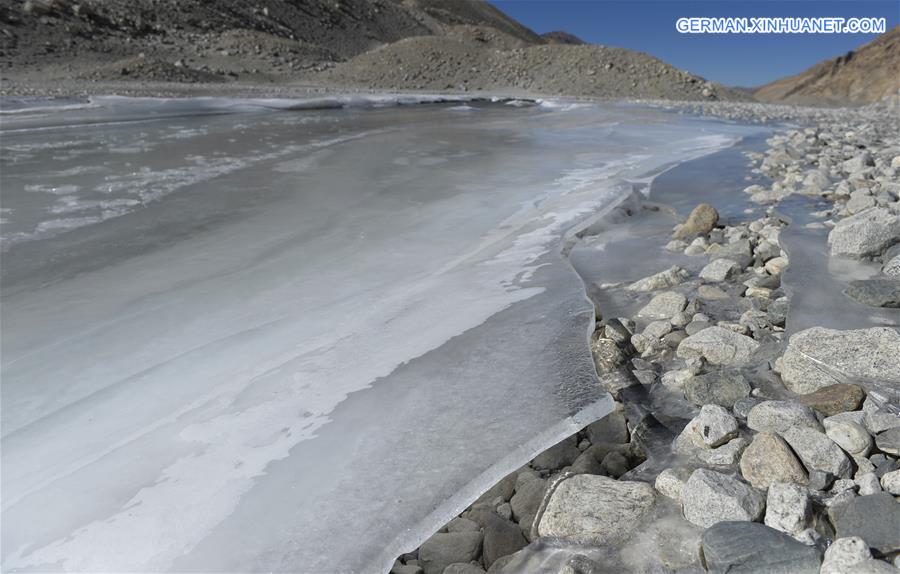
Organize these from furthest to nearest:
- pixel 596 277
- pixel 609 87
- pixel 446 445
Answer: pixel 609 87
pixel 596 277
pixel 446 445

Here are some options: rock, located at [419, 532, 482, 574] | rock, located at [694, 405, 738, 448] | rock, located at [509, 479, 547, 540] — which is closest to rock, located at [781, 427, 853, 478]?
rock, located at [694, 405, 738, 448]

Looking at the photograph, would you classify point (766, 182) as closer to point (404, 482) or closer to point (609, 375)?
point (609, 375)

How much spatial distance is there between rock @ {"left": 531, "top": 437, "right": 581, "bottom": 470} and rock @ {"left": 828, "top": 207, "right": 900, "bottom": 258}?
60.6 inches

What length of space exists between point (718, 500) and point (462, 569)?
480 millimetres

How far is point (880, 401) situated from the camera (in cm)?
132

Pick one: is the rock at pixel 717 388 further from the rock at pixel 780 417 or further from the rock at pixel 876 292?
the rock at pixel 876 292

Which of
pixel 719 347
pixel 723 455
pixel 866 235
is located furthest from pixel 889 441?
pixel 866 235

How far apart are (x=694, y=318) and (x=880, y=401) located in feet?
2.04

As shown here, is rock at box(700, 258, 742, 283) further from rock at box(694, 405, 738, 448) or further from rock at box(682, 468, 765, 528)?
rock at box(682, 468, 765, 528)

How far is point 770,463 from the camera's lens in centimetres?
115

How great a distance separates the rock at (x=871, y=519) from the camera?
0.95 m

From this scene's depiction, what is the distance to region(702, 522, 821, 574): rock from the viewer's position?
94cm

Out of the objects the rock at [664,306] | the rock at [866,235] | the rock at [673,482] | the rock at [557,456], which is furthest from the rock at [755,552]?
the rock at [866,235]

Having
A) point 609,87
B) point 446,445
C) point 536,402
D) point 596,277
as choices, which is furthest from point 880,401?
point 609,87
